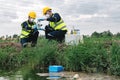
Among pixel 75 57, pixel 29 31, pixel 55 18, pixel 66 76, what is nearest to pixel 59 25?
pixel 55 18

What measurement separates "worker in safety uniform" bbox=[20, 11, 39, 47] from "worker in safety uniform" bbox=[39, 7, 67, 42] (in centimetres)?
70

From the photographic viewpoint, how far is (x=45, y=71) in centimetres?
1181

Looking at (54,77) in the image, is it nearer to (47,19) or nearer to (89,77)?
(89,77)

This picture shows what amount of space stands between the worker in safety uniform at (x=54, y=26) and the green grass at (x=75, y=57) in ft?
5.92

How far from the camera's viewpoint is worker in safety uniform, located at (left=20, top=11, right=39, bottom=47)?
16.2m

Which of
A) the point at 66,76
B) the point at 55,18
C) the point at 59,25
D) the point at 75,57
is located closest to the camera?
the point at 66,76

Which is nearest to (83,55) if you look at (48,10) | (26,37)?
(48,10)

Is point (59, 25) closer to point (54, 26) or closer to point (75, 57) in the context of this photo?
point (54, 26)

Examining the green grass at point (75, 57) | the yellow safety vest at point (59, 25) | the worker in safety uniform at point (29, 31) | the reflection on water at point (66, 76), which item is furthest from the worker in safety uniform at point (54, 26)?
the reflection on water at point (66, 76)

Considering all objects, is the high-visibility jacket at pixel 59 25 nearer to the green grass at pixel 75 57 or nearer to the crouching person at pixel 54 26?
the crouching person at pixel 54 26

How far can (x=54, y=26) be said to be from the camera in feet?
51.2

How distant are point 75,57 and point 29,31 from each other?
18.8ft

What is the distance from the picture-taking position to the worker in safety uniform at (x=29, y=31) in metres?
16.2

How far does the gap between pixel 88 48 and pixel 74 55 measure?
0.52 metres
